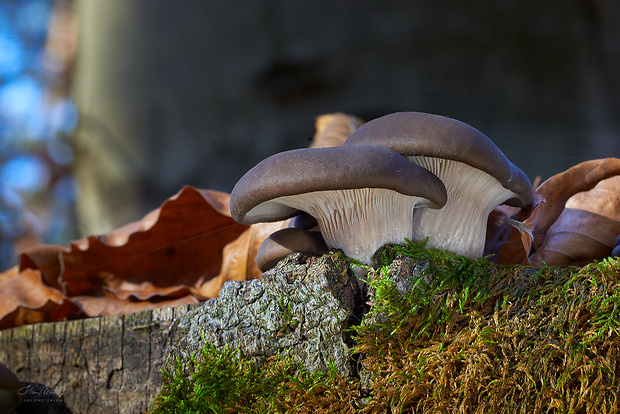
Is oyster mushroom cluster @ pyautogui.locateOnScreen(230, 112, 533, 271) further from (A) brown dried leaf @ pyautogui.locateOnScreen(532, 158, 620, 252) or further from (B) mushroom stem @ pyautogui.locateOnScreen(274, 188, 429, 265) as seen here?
(A) brown dried leaf @ pyautogui.locateOnScreen(532, 158, 620, 252)

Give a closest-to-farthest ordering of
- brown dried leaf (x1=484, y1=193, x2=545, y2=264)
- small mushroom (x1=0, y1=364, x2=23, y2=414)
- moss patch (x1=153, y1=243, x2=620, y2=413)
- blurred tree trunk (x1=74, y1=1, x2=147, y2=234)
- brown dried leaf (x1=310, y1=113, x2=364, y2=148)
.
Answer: moss patch (x1=153, y1=243, x2=620, y2=413) → brown dried leaf (x1=484, y1=193, x2=545, y2=264) → small mushroom (x1=0, y1=364, x2=23, y2=414) → brown dried leaf (x1=310, y1=113, x2=364, y2=148) → blurred tree trunk (x1=74, y1=1, x2=147, y2=234)

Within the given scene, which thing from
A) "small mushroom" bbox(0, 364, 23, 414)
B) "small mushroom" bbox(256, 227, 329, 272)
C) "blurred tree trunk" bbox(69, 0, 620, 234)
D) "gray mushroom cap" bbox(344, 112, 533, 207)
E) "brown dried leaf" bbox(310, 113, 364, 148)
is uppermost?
"blurred tree trunk" bbox(69, 0, 620, 234)

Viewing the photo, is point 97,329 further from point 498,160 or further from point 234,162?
point 234,162

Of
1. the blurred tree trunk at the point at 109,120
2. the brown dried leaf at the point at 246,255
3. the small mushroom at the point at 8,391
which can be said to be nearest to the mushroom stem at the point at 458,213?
the brown dried leaf at the point at 246,255

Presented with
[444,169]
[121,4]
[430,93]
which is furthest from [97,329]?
[121,4]

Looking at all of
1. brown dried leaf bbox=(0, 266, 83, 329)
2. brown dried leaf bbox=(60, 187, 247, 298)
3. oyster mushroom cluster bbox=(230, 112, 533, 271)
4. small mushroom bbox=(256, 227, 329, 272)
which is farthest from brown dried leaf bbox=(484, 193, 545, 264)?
brown dried leaf bbox=(0, 266, 83, 329)

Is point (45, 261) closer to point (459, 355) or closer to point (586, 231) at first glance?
point (459, 355)
